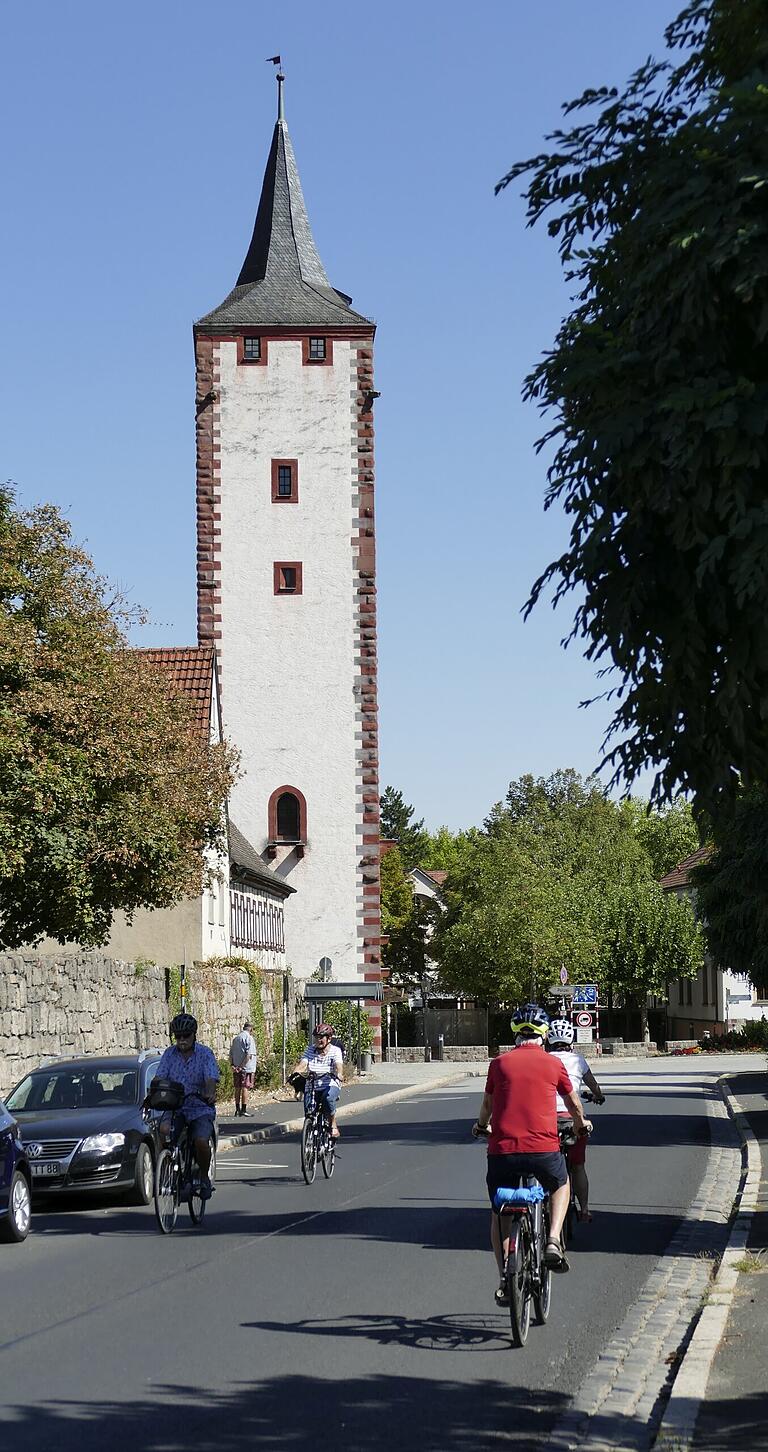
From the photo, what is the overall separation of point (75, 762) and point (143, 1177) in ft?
34.6

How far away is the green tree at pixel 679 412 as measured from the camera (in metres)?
7.73

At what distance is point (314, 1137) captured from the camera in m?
21.5

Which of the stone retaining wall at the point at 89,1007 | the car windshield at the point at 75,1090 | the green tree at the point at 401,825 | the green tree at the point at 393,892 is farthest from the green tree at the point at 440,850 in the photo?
the car windshield at the point at 75,1090

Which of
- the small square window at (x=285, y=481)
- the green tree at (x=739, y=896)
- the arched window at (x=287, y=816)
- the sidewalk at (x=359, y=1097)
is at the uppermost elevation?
the small square window at (x=285, y=481)

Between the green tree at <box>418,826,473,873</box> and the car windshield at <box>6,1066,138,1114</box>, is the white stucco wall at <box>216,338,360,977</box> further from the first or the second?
the green tree at <box>418,826,473,873</box>

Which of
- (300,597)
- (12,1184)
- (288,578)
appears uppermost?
(288,578)

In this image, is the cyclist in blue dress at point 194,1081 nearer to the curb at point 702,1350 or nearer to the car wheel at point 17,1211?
the car wheel at point 17,1211

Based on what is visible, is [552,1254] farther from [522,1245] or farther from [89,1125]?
[89,1125]

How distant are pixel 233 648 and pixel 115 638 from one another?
88.0 feet

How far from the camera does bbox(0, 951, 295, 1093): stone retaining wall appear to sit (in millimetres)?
27703

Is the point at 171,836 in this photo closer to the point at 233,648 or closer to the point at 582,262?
the point at 582,262

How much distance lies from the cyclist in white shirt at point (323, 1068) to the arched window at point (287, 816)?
35013 millimetres

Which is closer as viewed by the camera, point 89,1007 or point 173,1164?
point 173,1164

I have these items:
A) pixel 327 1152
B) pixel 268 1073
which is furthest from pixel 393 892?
pixel 327 1152
